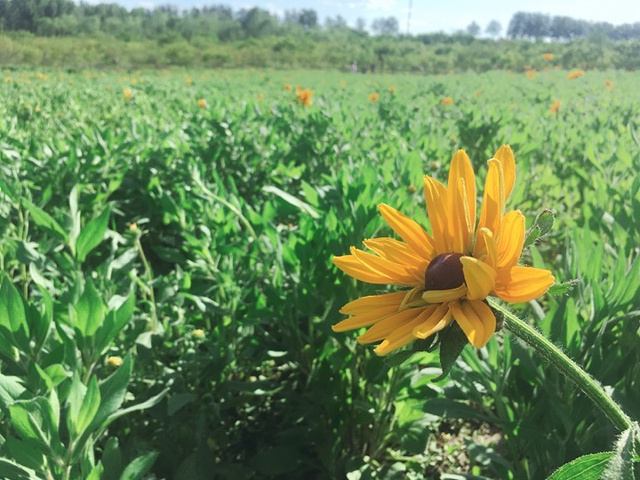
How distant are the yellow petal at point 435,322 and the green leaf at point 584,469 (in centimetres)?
22

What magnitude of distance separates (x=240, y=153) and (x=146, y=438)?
275cm

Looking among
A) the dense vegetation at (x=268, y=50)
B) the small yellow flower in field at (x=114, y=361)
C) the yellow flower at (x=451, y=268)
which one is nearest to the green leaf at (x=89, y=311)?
the small yellow flower in field at (x=114, y=361)

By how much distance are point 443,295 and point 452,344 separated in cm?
7

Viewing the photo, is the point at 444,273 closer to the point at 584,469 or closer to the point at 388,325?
the point at 388,325

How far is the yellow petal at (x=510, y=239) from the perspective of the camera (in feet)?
2.39

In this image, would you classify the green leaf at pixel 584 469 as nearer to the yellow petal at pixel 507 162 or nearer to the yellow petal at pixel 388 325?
the yellow petal at pixel 388 325

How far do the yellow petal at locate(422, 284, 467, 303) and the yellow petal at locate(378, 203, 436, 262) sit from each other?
129mm

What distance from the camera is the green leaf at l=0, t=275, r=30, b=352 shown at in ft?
4.09

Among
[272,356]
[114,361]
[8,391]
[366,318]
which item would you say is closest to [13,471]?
[8,391]

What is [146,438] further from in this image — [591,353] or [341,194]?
[591,353]

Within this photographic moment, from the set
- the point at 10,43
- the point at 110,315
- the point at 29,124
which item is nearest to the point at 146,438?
the point at 110,315

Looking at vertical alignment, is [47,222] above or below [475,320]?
below

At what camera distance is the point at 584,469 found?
681 mm

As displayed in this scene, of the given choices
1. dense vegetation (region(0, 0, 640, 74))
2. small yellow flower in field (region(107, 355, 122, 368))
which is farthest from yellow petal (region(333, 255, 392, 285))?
dense vegetation (region(0, 0, 640, 74))
